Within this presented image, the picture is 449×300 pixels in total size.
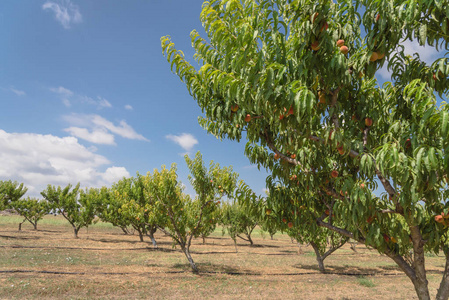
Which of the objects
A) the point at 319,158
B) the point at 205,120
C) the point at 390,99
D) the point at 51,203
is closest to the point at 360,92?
the point at 390,99

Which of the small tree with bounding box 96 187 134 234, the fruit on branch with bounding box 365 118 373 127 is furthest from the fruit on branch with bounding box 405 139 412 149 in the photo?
the small tree with bounding box 96 187 134 234

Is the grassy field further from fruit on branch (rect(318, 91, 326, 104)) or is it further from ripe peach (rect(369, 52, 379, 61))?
ripe peach (rect(369, 52, 379, 61))

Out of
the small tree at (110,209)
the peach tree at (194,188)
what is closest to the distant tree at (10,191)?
the small tree at (110,209)

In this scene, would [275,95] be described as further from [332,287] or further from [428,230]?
[332,287]

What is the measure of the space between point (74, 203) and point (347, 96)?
38867 mm

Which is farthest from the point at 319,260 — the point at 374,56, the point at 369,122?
the point at 374,56

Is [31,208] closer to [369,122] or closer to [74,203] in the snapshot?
[74,203]

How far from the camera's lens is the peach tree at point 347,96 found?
2.66 m

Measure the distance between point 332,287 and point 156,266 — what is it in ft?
33.7

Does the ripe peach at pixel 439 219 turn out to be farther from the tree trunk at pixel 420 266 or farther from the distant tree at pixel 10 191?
the distant tree at pixel 10 191

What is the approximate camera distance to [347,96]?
3.73 metres

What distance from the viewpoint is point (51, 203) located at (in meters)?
37.1

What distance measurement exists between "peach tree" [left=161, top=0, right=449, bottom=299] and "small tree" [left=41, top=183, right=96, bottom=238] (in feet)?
109

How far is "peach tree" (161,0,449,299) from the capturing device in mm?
2662
